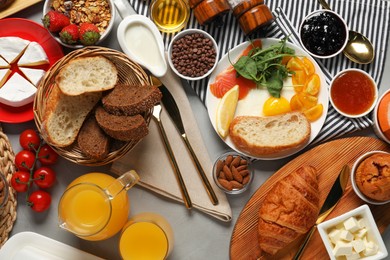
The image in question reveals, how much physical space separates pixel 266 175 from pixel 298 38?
1.68ft

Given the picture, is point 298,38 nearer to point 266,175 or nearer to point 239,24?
point 239,24

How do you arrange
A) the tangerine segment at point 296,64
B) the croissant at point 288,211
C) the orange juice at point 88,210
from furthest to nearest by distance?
the tangerine segment at point 296,64 → the croissant at point 288,211 → the orange juice at point 88,210

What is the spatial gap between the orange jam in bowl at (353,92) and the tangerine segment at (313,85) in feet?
0.17

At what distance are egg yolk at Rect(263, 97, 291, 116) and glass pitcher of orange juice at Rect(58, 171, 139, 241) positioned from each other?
54cm

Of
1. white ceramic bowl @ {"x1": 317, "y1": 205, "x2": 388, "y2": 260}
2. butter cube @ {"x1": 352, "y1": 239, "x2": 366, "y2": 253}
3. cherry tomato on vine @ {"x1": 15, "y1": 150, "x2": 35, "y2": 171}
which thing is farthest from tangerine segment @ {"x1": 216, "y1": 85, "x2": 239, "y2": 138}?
cherry tomato on vine @ {"x1": 15, "y1": 150, "x2": 35, "y2": 171}

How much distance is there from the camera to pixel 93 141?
172cm

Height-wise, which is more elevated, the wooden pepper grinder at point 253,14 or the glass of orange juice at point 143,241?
the wooden pepper grinder at point 253,14

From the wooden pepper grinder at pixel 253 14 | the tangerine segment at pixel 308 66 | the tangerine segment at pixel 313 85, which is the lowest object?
the tangerine segment at pixel 313 85

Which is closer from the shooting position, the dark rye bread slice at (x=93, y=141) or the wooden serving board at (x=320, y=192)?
the dark rye bread slice at (x=93, y=141)

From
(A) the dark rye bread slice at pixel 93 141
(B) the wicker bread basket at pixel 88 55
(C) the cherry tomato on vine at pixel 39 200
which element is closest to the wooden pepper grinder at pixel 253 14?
(B) the wicker bread basket at pixel 88 55

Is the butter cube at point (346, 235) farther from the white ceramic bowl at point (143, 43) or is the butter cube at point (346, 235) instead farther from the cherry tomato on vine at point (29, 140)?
the cherry tomato on vine at point (29, 140)

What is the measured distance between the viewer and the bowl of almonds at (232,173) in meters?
1.85

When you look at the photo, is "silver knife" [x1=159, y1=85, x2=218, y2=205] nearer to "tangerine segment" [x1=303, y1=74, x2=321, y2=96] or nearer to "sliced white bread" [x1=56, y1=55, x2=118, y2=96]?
"sliced white bread" [x1=56, y1=55, x2=118, y2=96]

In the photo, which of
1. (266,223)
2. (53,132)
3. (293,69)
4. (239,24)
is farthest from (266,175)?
(53,132)
